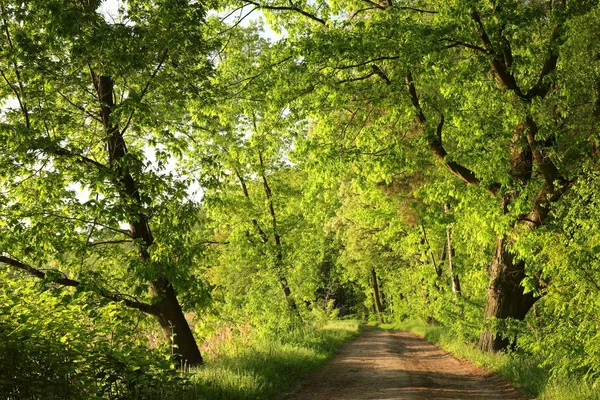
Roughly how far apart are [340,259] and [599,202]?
30.3 metres

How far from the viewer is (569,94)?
383 inches

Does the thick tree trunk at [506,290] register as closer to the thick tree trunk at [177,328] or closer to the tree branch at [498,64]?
the tree branch at [498,64]

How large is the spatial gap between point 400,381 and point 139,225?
22.1 feet

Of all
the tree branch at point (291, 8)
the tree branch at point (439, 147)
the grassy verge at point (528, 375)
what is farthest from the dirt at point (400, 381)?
the tree branch at point (291, 8)

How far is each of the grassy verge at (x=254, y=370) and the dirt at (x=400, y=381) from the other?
0.37 m

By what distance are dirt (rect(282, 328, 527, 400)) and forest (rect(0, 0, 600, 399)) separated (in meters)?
0.53

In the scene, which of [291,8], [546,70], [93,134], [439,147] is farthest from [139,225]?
[546,70]

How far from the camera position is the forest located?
23.0ft

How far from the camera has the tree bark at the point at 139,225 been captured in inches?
320

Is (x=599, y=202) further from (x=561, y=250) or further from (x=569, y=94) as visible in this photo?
(x=569, y=94)

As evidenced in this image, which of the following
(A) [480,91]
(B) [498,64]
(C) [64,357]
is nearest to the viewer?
(C) [64,357]

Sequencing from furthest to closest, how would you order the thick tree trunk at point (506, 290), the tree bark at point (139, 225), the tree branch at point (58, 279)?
1. the thick tree trunk at point (506, 290)
2. the tree branch at point (58, 279)
3. the tree bark at point (139, 225)

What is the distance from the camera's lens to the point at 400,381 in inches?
427

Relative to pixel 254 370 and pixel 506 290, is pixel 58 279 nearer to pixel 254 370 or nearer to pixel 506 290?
pixel 254 370
